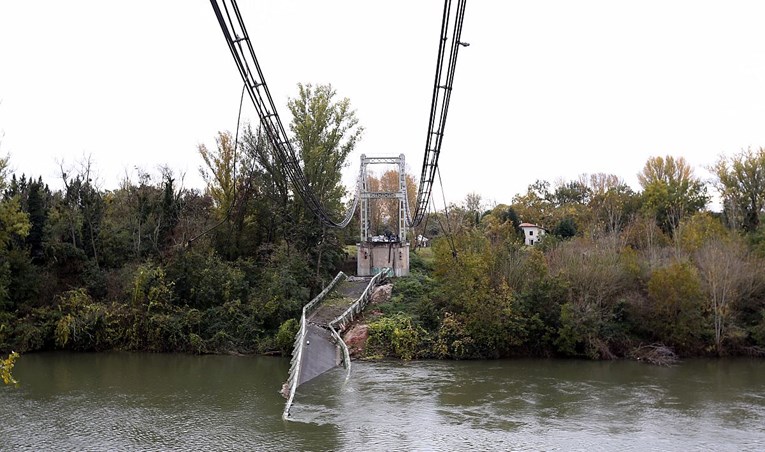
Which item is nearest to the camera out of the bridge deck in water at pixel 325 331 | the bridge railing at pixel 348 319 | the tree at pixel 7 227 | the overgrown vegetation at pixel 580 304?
the bridge deck in water at pixel 325 331

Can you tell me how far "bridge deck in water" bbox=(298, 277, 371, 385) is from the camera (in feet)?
74.8

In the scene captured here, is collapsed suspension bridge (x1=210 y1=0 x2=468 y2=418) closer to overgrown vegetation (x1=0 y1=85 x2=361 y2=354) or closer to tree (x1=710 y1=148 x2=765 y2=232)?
overgrown vegetation (x1=0 y1=85 x2=361 y2=354)

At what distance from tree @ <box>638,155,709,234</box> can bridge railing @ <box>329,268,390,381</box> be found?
22.0m

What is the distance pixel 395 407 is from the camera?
19344 mm

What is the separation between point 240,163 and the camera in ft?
128

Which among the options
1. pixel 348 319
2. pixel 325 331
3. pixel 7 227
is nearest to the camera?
pixel 325 331

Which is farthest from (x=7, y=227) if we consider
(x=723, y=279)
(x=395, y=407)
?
(x=723, y=279)

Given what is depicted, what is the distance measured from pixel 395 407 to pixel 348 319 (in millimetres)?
8892

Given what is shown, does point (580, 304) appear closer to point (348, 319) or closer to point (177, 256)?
point (348, 319)

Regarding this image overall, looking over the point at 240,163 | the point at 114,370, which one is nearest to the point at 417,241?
the point at 240,163

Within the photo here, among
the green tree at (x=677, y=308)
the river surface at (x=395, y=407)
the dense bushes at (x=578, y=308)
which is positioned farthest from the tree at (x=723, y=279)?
the river surface at (x=395, y=407)

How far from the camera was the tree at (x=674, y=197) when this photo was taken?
4562 cm

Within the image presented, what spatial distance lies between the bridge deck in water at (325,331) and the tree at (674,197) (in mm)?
22208

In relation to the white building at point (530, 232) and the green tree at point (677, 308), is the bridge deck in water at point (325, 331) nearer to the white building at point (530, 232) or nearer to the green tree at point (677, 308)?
the green tree at point (677, 308)
